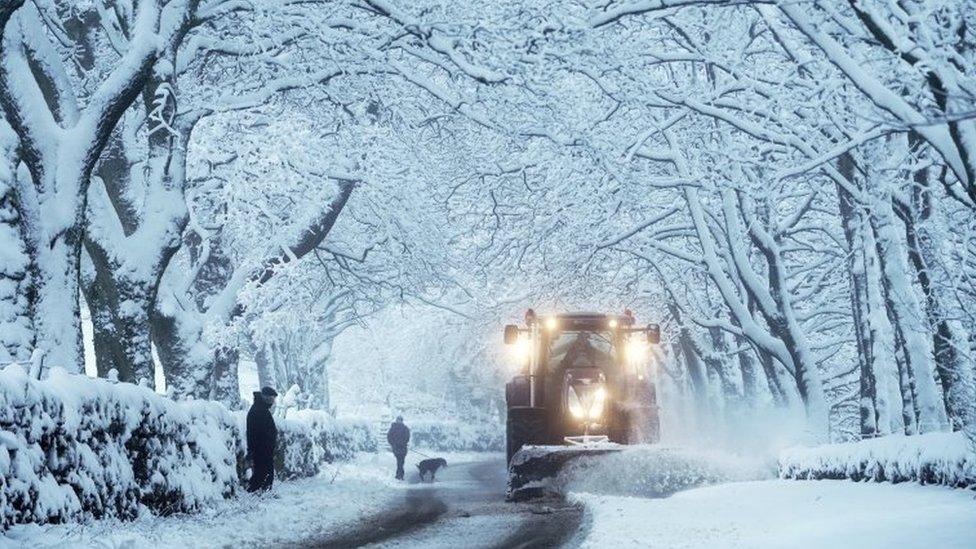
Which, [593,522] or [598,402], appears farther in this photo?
[598,402]

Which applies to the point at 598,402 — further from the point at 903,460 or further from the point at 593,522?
the point at 903,460

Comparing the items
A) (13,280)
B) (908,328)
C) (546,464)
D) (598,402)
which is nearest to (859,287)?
(908,328)

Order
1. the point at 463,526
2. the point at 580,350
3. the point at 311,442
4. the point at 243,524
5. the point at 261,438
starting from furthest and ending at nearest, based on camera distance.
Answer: the point at 311,442
the point at 580,350
the point at 261,438
the point at 463,526
the point at 243,524

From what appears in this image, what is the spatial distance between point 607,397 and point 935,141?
10.0 meters

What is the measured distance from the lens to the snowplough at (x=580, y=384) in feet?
56.6

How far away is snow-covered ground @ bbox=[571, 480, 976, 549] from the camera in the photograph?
7.55 metres

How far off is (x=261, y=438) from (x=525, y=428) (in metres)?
4.38

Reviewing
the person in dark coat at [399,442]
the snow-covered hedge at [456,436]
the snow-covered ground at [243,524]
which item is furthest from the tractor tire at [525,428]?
the snow-covered hedge at [456,436]

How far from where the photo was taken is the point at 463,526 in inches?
496

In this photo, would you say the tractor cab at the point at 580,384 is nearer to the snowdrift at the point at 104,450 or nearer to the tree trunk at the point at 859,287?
the tree trunk at the point at 859,287

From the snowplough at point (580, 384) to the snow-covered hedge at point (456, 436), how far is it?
31.4 meters

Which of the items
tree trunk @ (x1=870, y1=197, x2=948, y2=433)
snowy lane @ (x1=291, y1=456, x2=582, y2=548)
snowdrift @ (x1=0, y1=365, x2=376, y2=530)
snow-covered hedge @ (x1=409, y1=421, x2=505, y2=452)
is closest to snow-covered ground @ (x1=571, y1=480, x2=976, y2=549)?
snowy lane @ (x1=291, y1=456, x2=582, y2=548)

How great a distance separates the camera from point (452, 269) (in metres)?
29.0

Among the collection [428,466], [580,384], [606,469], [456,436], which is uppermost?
[456,436]
